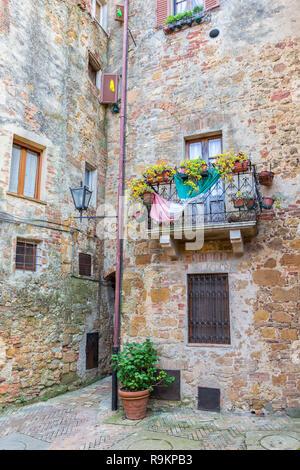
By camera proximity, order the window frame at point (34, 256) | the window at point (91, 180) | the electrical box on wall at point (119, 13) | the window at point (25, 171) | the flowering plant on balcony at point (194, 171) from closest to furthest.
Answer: the flowering plant on balcony at point (194, 171) < the window frame at point (34, 256) < the window at point (25, 171) < the window at point (91, 180) < the electrical box on wall at point (119, 13)

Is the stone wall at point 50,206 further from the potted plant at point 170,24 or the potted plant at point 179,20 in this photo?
the potted plant at point 179,20

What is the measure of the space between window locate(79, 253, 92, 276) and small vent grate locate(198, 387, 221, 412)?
4435 millimetres

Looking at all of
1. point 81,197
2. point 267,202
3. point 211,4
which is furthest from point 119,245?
point 211,4

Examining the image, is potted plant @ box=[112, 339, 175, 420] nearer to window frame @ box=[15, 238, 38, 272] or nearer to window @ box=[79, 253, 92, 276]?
window frame @ box=[15, 238, 38, 272]

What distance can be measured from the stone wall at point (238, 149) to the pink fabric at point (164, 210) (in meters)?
0.87

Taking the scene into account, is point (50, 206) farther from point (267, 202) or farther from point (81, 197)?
point (267, 202)

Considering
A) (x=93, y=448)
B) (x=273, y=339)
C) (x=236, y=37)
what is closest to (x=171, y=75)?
(x=236, y=37)

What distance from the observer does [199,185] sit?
22.1 feet

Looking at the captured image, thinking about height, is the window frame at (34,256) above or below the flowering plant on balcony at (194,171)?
below

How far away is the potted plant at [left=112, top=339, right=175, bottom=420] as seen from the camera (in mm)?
6188

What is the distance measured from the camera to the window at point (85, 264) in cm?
927

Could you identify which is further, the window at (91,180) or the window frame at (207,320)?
the window at (91,180)

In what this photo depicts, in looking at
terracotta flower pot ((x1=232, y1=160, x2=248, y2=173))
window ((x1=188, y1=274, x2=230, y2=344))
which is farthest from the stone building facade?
terracotta flower pot ((x1=232, y1=160, x2=248, y2=173))

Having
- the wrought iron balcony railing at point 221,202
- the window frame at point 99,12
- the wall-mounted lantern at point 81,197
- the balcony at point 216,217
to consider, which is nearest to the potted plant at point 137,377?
the balcony at point 216,217
